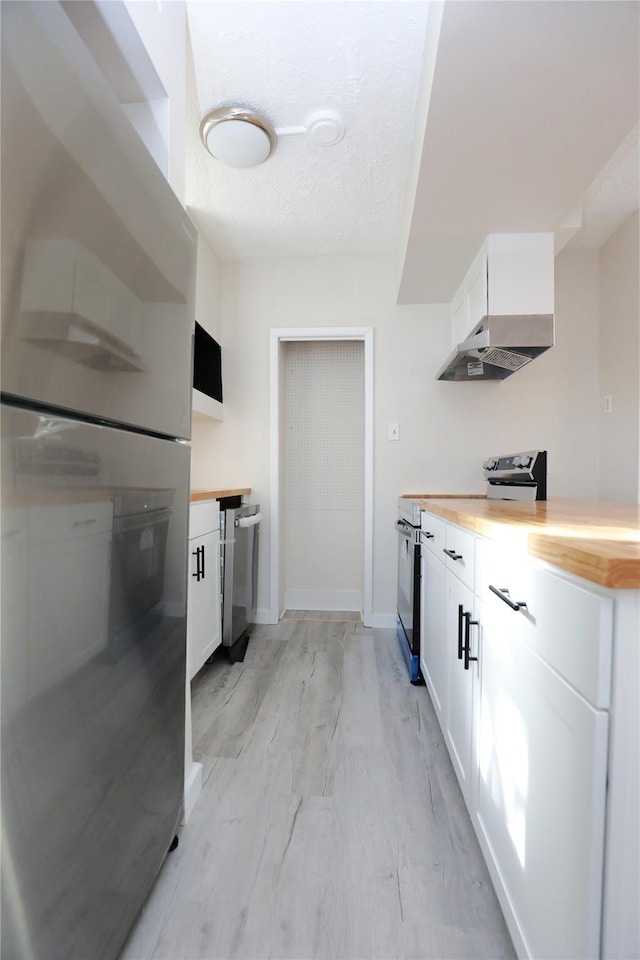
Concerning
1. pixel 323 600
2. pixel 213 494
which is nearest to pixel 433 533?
pixel 213 494

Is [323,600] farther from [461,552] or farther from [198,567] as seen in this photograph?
[461,552]

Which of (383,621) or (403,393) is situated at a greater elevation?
(403,393)

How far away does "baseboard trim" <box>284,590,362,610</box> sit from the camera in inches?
136

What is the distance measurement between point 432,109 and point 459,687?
185 cm

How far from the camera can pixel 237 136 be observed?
1928mm

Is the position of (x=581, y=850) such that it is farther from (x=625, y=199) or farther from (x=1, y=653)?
(x=625, y=199)

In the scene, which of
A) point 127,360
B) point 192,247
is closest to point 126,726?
point 127,360

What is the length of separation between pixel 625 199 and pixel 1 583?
3.17 meters

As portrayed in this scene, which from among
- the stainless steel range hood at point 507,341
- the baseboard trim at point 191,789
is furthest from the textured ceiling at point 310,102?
the baseboard trim at point 191,789

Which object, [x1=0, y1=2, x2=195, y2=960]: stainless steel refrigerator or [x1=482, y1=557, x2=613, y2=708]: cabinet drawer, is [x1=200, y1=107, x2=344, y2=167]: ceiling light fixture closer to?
[x1=0, y1=2, x2=195, y2=960]: stainless steel refrigerator

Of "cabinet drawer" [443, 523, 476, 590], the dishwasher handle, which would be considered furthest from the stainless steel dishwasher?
"cabinet drawer" [443, 523, 476, 590]

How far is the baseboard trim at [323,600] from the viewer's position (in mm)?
3463

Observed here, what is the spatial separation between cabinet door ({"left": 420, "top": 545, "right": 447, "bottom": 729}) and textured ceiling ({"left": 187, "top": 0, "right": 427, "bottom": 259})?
6.06 feet

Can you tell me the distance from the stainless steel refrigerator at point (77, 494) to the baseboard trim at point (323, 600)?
2459 mm
